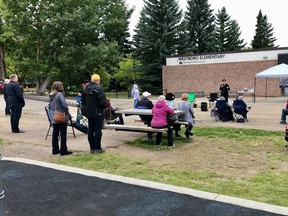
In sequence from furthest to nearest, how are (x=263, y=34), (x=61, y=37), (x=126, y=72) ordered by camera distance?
(x=263, y=34) → (x=126, y=72) → (x=61, y=37)

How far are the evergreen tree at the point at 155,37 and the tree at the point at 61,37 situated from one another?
14.0 ft

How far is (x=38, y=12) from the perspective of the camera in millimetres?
32281

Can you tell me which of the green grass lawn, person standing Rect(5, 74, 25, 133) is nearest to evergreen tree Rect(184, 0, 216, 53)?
person standing Rect(5, 74, 25, 133)

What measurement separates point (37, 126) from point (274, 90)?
24.1m

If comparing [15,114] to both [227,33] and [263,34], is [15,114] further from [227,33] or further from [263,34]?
[263,34]

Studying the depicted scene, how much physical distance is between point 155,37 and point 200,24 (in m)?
Answer: 13.0

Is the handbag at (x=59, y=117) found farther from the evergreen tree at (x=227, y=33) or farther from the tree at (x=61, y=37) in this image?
the evergreen tree at (x=227, y=33)

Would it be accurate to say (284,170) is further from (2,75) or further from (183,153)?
(2,75)

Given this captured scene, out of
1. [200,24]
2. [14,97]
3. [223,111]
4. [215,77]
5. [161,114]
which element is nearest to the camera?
[161,114]

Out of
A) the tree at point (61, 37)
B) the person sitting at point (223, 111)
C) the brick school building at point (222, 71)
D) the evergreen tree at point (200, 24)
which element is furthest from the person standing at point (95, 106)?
the evergreen tree at point (200, 24)

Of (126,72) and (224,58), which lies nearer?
(224,58)

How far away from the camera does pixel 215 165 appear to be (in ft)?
21.7

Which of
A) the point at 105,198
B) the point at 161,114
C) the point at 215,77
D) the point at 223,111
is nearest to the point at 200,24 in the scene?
the point at 215,77

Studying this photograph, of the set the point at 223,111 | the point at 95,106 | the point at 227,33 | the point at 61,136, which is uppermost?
the point at 227,33
